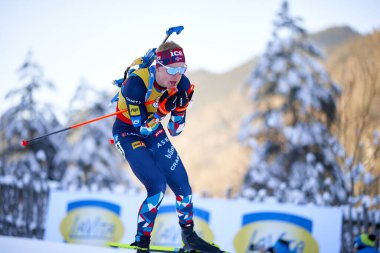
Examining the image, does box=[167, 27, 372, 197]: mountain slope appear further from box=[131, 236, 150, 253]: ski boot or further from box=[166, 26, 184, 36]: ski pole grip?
box=[131, 236, 150, 253]: ski boot

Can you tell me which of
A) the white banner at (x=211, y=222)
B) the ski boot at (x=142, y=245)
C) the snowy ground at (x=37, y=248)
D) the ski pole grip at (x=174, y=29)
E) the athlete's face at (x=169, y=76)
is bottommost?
the snowy ground at (x=37, y=248)

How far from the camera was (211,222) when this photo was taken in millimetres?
9820

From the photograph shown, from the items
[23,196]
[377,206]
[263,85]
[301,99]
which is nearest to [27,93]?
[23,196]

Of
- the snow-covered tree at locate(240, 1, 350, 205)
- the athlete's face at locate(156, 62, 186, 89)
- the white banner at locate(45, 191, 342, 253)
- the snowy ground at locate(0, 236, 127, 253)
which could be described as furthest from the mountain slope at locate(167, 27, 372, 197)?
the athlete's face at locate(156, 62, 186, 89)

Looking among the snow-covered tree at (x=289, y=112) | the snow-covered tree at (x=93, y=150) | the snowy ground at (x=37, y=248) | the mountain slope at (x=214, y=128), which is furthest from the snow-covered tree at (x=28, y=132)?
the mountain slope at (x=214, y=128)

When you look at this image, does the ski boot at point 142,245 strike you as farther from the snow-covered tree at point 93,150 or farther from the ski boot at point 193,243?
the snow-covered tree at point 93,150

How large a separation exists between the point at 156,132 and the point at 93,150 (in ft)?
49.1

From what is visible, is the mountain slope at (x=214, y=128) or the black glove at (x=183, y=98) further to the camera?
the mountain slope at (x=214, y=128)

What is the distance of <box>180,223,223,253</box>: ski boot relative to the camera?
5391 mm

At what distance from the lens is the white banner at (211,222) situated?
366 inches

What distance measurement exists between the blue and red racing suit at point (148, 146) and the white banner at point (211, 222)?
435cm

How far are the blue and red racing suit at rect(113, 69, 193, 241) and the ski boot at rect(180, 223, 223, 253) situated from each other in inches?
4.1

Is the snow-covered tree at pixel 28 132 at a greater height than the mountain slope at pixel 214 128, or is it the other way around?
the mountain slope at pixel 214 128

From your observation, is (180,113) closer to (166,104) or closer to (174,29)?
(166,104)
